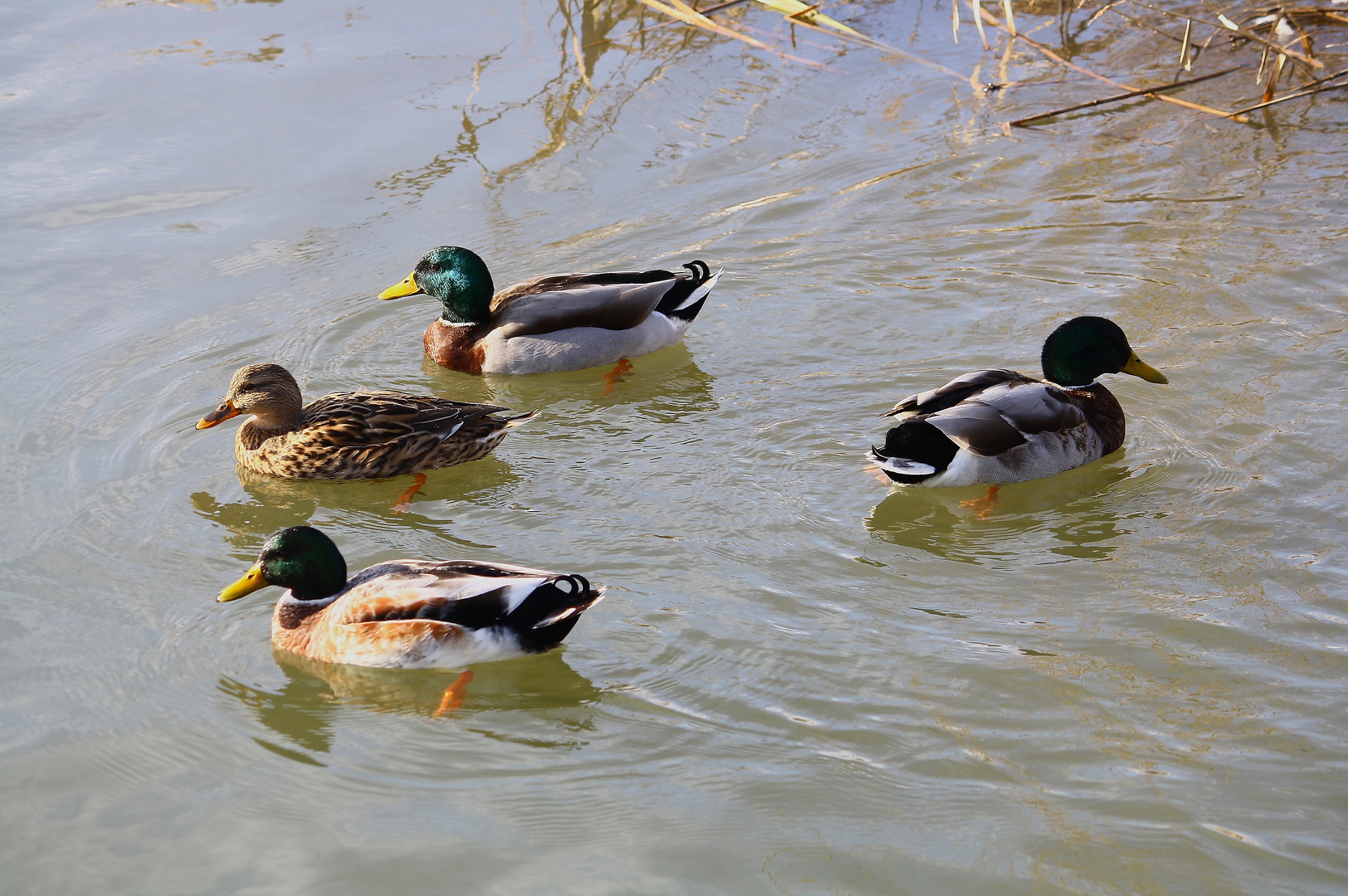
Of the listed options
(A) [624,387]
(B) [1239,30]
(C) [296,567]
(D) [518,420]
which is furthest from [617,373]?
(B) [1239,30]

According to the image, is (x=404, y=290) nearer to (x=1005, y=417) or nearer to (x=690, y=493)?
(x=690, y=493)

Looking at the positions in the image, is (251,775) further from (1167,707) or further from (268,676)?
(1167,707)

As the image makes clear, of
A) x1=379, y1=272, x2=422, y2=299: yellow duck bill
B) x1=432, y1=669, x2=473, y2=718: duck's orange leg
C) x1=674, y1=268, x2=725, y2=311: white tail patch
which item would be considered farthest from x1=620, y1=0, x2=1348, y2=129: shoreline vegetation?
x1=432, y1=669, x2=473, y2=718: duck's orange leg

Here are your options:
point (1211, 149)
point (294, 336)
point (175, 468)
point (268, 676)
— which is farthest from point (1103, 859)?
point (1211, 149)

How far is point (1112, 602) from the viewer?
17.3 feet

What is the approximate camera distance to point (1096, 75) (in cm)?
1095

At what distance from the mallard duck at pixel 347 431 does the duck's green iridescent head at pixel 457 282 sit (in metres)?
1.28

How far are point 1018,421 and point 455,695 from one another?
3042mm

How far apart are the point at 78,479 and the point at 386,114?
16.5 feet

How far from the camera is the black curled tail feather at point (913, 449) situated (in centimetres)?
617

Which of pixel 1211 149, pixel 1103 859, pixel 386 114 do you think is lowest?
pixel 1103 859

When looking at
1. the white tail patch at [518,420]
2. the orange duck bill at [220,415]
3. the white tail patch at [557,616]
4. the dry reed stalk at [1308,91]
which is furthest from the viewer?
the dry reed stalk at [1308,91]

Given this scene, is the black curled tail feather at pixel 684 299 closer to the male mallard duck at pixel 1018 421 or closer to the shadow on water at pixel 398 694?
the male mallard duck at pixel 1018 421

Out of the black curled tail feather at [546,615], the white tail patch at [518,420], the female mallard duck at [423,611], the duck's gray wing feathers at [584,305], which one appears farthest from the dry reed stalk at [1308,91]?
the female mallard duck at [423,611]
